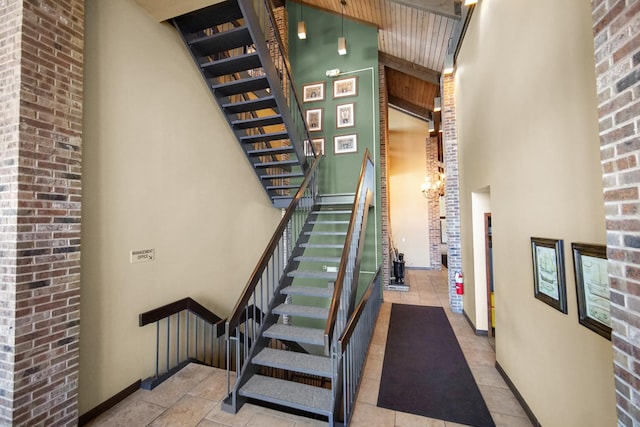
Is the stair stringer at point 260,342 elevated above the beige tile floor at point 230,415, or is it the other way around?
the stair stringer at point 260,342

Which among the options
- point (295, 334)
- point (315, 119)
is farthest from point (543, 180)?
point (315, 119)

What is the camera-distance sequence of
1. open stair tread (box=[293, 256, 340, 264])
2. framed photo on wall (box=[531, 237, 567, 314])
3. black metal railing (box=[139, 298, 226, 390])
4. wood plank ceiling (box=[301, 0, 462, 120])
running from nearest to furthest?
framed photo on wall (box=[531, 237, 567, 314]), black metal railing (box=[139, 298, 226, 390]), open stair tread (box=[293, 256, 340, 264]), wood plank ceiling (box=[301, 0, 462, 120])

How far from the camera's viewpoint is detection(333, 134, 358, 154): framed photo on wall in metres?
6.09

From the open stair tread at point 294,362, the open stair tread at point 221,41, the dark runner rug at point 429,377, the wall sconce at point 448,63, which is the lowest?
the dark runner rug at point 429,377

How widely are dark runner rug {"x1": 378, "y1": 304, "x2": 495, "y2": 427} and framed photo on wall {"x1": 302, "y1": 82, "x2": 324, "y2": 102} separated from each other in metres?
5.23

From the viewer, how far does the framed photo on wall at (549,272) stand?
183 cm

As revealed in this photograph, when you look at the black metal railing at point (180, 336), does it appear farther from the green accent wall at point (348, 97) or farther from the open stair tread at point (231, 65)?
the green accent wall at point (348, 97)

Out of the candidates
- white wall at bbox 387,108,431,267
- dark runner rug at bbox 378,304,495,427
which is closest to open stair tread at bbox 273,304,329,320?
dark runner rug at bbox 378,304,495,427

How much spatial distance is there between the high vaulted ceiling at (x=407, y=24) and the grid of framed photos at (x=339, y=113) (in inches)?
47.2

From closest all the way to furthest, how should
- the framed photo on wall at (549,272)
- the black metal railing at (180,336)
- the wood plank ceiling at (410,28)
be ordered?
the framed photo on wall at (549,272)
the black metal railing at (180,336)
the wood plank ceiling at (410,28)

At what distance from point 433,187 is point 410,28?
5481 mm

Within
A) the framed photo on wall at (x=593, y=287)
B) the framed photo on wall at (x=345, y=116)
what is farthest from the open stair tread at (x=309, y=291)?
the framed photo on wall at (x=345, y=116)

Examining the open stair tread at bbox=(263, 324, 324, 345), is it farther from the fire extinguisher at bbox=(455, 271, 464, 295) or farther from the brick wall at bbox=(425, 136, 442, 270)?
the brick wall at bbox=(425, 136, 442, 270)

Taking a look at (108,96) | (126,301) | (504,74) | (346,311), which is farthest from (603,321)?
(108,96)
